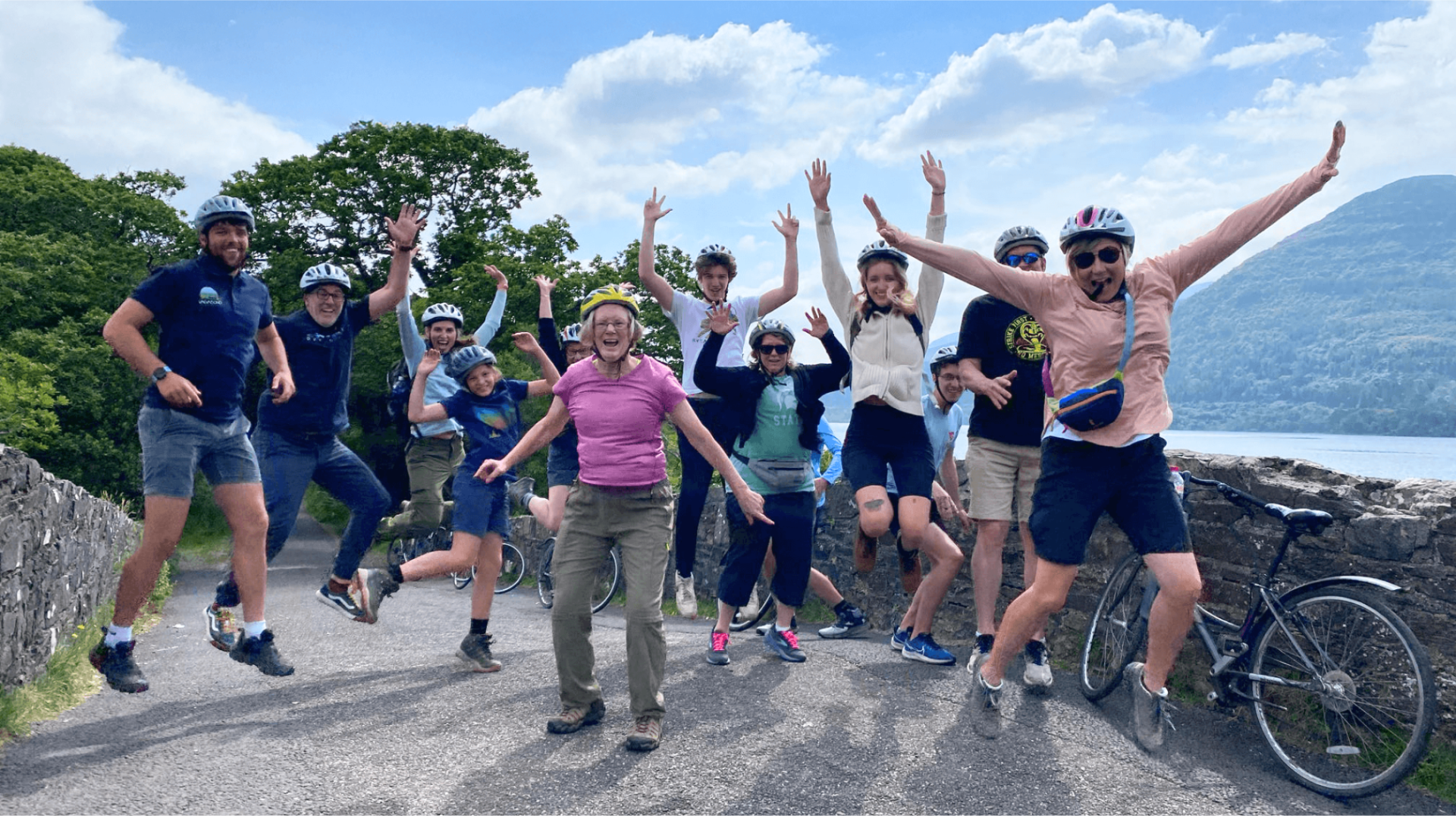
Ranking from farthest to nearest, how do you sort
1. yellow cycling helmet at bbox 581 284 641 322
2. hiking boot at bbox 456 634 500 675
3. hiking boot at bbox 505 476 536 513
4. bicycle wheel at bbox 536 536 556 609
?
bicycle wheel at bbox 536 536 556 609
hiking boot at bbox 505 476 536 513
hiking boot at bbox 456 634 500 675
yellow cycling helmet at bbox 581 284 641 322

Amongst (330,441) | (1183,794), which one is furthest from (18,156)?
(1183,794)

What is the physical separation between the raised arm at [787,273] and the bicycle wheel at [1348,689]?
3607 millimetres

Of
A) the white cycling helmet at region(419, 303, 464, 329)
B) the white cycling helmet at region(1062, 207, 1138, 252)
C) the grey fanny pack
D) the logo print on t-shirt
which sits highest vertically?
the white cycling helmet at region(1062, 207, 1138, 252)

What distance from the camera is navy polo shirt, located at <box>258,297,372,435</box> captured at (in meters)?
5.69

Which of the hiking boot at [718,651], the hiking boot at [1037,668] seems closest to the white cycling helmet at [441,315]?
the hiking boot at [718,651]

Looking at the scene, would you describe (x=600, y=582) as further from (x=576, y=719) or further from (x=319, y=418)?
(x=576, y=719)

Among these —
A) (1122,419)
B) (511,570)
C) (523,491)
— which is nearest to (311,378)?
(523,491)

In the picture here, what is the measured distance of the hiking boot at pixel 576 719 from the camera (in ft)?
15.0

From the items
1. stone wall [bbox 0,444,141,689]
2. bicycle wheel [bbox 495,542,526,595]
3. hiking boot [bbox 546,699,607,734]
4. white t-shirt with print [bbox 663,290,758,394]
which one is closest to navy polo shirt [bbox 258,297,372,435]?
stone wall [bbox 0,444,141,689]

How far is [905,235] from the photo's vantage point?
449 centimetres

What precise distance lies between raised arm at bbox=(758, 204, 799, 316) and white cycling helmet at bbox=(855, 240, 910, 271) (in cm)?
92

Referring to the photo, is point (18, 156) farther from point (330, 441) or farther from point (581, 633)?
point (581, 633)

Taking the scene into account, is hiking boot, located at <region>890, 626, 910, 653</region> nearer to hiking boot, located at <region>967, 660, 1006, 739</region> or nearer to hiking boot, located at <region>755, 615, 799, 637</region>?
hiking boot, located at <region>755, 615, 799, 637</region>

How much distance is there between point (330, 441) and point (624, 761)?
118 inches
